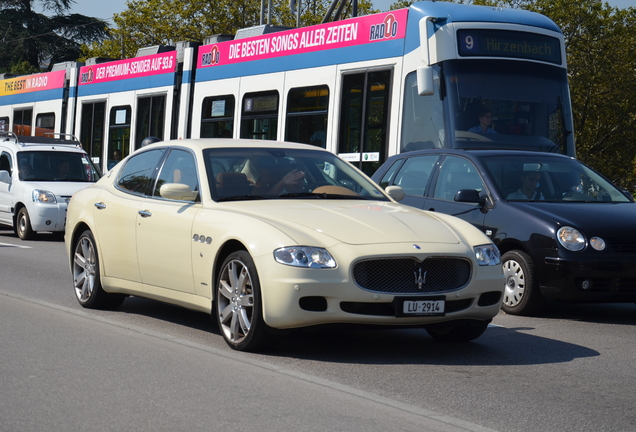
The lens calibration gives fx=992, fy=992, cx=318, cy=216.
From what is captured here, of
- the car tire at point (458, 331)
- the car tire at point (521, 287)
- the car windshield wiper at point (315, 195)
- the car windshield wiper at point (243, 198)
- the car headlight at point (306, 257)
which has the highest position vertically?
the car windshield wiper at point (315, 195)

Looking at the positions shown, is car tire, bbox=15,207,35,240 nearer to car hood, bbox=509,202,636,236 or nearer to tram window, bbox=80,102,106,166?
tram window, bbox=80,102,106,166

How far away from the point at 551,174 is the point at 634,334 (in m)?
2.37

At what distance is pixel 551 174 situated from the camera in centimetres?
1009

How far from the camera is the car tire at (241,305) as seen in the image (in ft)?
21.3

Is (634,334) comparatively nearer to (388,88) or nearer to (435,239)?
(435,239)

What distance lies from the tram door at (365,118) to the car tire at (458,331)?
300 inches

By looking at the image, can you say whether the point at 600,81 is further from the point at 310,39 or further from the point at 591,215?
the point at 591,215

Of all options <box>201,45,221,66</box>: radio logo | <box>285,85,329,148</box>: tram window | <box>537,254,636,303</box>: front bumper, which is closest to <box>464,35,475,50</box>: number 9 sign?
<box>285,85,329,148</box>: tram window

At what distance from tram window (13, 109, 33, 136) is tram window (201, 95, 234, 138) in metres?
9.47

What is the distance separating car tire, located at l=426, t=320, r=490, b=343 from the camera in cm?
707

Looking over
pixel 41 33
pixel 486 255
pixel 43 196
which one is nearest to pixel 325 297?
pixel 486 255

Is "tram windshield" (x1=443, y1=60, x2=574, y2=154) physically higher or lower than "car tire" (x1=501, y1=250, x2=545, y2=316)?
higher

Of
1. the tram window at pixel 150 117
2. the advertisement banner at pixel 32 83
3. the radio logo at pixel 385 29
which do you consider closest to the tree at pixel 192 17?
the advertisement banner at pixel 32 83

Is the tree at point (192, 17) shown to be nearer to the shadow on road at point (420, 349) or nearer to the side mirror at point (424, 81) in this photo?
the side mirror at point (424, 81)
